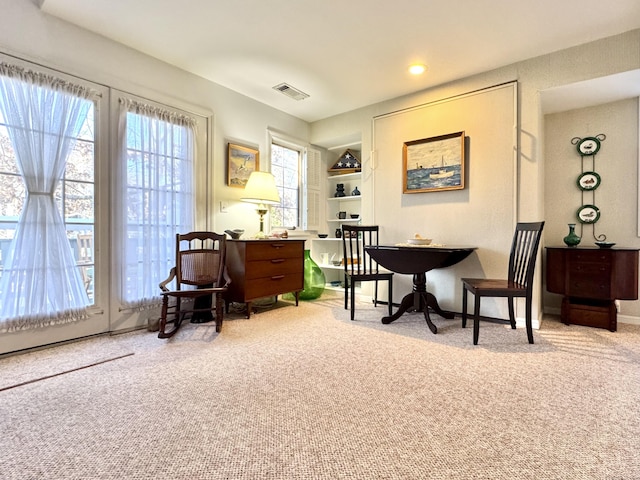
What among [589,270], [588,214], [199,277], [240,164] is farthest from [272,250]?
[588,214]

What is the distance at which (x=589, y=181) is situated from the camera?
304cm

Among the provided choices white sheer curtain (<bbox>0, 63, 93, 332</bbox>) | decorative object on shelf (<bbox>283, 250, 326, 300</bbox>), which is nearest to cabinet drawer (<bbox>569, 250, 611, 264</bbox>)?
decorative object on shelf (<bbox>283, 250, 326, 300</bbox>)

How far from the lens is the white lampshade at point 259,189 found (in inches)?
125

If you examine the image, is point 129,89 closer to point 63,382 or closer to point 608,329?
point 63,382

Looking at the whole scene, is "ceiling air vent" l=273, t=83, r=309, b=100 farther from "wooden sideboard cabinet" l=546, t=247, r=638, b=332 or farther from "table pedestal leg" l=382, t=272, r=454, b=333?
"wooden sideboard cabinet" l=546, t=247, r=638, b=332

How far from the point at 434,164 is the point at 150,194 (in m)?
2.72

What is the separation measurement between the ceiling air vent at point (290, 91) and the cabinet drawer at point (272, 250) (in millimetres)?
1634

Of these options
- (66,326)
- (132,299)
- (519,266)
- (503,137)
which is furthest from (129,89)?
(519,266)

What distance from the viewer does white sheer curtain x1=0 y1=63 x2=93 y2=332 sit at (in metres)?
2.00

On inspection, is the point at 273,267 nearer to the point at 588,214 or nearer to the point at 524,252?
the point at 524,252

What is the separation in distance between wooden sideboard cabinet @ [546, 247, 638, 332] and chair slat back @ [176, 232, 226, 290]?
9.93 feet

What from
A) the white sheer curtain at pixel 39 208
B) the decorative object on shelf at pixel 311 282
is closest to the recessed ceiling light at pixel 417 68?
the decorative object on shelf at pixel 311 282

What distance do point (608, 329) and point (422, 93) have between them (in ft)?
9.04

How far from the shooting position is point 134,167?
256cm
